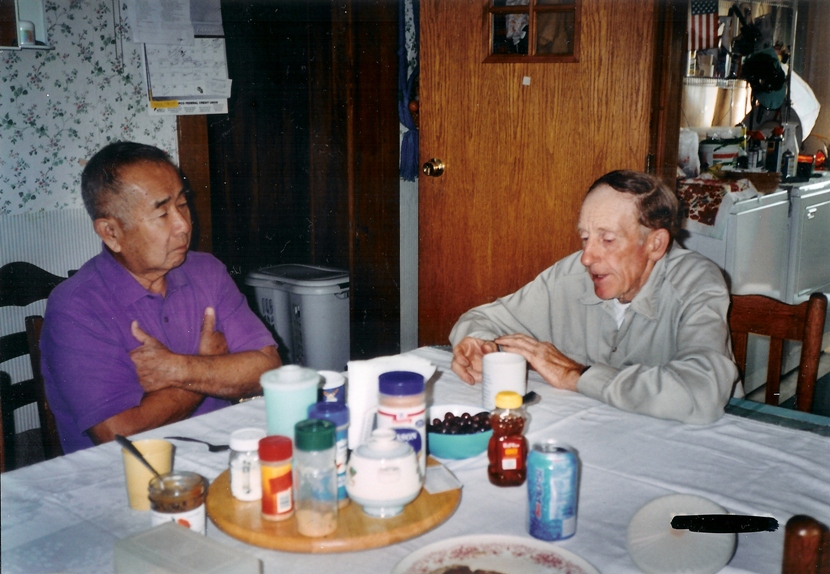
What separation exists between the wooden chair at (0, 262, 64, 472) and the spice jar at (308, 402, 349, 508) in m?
0.77

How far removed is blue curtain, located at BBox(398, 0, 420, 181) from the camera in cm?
352

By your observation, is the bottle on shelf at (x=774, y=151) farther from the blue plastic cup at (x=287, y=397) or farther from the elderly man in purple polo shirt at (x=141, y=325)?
the blue plastic cup at (x=287, y=397)

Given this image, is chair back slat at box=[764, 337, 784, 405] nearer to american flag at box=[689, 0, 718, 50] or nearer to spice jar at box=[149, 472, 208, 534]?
spice jar at box=[149, 472, 208, 534]

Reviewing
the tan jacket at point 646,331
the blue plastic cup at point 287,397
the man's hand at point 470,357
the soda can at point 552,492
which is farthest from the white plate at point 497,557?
the man's hand at point 470,357

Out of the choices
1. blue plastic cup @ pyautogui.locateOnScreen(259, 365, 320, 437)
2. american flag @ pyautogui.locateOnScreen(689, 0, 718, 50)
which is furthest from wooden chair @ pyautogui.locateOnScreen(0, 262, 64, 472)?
american flag @ pyautogui.locateOnScreen(689, 0, 718, 50)

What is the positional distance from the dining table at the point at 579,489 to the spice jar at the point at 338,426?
0.10 meters

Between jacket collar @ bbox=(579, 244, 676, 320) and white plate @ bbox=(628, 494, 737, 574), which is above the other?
jacket collar @ bbox=(579, 244, 676, 320)

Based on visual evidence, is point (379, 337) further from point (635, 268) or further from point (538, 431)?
point (538, 431)

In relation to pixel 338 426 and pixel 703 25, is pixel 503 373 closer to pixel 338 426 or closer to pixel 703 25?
pixel 338 426

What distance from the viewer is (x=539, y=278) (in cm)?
187

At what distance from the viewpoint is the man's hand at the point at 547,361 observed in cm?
151

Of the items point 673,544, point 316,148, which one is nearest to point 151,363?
point 673,544

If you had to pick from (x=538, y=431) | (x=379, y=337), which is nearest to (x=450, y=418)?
(x=538, y=431)

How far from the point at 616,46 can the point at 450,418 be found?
62.8 inches
